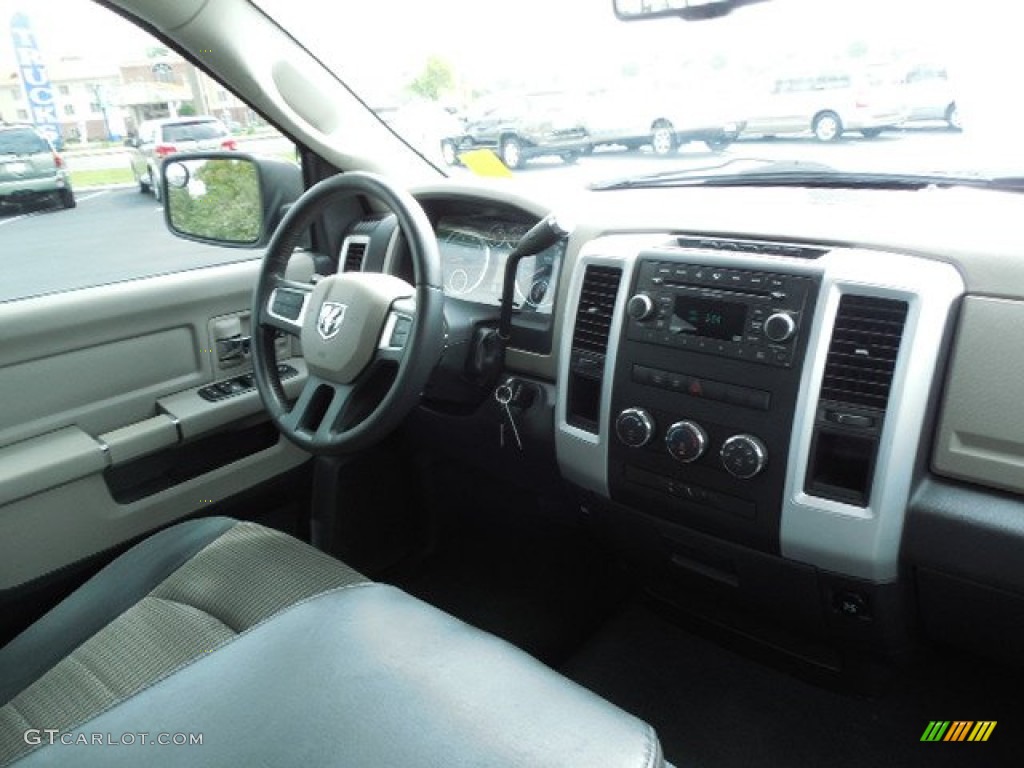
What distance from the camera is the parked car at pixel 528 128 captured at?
2.46 meters

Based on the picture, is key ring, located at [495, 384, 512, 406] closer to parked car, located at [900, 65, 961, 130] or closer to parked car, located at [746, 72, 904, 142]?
parked car, located at [746, 72, 904, 142]

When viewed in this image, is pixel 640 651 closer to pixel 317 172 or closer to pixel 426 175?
pixel 426 175

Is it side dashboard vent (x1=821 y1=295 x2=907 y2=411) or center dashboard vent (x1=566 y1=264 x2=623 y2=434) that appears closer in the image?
side dashboard vent (x1=821 y1=295 x2=907 y2=411)

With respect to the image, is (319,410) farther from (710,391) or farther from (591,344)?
(710,391)

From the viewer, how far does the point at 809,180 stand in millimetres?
1933

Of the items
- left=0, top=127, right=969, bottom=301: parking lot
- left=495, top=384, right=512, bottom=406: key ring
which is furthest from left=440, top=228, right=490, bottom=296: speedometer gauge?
left=495, top=384, right=512, bottom=406: key ring

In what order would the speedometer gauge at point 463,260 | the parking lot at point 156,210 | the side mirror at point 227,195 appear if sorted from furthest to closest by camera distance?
the side mirror at point 227,195
the speedometer gauge at point 463,260
the parking lot at point 156,210

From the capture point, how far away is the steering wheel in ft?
5.40

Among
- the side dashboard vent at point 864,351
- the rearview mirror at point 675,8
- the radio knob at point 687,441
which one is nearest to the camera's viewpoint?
the side dashboard vent at point 864,351

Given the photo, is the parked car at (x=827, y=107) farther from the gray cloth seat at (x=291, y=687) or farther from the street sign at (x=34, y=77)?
the street sign at (x=34, y=77)

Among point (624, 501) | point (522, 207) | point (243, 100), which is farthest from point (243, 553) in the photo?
point (243, 100)

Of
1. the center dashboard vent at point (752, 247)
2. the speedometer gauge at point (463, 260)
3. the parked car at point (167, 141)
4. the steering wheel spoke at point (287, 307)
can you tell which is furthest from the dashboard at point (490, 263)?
the parked car at point (167, 141)

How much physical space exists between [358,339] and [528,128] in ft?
3.65

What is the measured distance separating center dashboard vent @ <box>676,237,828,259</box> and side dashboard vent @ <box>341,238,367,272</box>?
1059 millimetres
